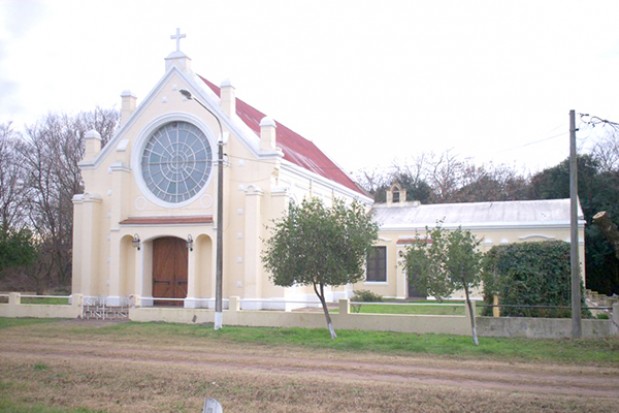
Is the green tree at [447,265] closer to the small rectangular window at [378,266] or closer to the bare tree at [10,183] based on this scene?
the small rectangular window at [378,266]

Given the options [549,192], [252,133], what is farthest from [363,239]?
[549,192]

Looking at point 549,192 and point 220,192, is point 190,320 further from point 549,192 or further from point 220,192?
point 549,192

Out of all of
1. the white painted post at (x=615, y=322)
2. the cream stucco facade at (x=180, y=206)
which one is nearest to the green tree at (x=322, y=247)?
the cream stucco facade at (x=180, y=206)

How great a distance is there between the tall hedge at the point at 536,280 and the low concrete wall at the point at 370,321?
0.83 meters

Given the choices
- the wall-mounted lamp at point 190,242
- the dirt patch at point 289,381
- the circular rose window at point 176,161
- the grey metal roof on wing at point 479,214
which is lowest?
the dirt patch at point 289,381

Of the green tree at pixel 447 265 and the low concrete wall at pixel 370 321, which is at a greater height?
the green tree at pixel 447 265

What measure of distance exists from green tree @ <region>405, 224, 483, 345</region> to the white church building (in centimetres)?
889

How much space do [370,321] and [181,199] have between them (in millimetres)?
12471

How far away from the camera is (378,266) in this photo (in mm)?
38094

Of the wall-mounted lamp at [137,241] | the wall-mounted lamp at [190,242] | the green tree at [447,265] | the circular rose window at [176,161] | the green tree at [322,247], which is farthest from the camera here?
the circular rose window at [176,161]

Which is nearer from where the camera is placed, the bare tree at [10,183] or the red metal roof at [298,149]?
the red metal roof at [298,149]

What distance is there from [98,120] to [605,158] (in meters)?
42.6

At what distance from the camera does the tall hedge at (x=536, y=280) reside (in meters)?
19.9

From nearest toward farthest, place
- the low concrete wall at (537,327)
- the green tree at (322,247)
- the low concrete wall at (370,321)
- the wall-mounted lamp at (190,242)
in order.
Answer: the low concrete wall at (537,327) → the low concrete wall at (370,321) → the green tree at (322,247) → the wall-mounted lamp at (190,242)
